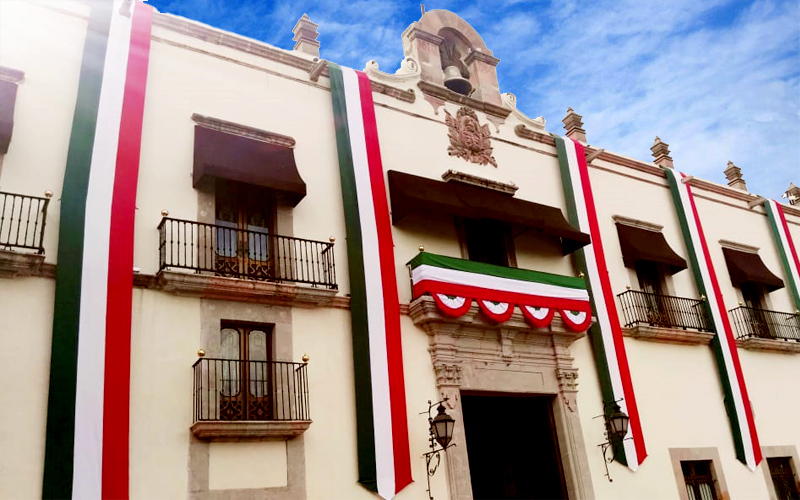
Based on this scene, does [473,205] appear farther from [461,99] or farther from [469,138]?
[461,99]

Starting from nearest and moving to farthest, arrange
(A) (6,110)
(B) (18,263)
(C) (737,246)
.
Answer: (B) (18,263) < (A) (6,110) < (C) (737,246)

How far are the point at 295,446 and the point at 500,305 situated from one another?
12.9ft

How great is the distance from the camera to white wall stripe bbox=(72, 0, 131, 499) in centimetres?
753

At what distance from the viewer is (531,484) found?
11594 millimetres

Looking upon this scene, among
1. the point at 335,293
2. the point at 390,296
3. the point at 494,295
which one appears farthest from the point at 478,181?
the point at 335,293

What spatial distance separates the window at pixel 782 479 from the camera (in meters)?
13.6

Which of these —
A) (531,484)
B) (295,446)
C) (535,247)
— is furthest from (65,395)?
(535,247)

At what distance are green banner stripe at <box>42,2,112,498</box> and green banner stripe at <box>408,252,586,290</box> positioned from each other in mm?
4744

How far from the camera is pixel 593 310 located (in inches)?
500

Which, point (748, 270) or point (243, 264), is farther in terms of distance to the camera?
point (748, 270)

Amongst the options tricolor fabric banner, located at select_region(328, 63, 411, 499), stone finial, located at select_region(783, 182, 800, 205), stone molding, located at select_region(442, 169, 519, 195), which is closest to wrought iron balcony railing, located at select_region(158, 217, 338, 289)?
tricolor fabric banner, located at select_region(328, 63, 411, 499)

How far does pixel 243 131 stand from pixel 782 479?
1196 cm

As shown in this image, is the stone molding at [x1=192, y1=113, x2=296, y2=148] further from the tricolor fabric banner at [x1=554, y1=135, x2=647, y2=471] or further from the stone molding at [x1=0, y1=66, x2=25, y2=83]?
the tricolor fabric banner at [x1=554, y1=135, x2=647, y2=471]

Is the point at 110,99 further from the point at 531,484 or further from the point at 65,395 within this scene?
the point at 531,484
